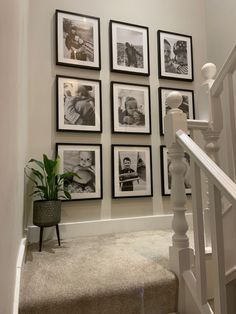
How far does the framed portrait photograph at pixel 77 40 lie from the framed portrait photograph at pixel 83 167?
0.81 metres

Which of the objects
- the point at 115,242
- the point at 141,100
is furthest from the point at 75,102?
the point at 115,242

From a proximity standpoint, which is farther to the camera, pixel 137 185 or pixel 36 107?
pixel 137 185

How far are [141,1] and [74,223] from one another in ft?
8.14

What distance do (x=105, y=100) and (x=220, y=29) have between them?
1.56m

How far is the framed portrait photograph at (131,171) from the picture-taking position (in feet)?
8.70

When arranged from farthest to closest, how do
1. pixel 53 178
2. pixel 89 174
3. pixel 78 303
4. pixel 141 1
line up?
pixel 141 1 → pixel 89 174 → pixel 53 178 → pixel 78 303

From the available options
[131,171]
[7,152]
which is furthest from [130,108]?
[7,152]

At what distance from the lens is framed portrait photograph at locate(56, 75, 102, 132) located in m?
2.53

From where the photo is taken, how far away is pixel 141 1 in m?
3.01

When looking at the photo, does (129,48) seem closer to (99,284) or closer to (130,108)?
(130,108)

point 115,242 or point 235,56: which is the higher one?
point 235,56

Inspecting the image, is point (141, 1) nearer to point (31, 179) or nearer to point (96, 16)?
point (96, 16)

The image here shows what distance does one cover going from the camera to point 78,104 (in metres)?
2.59

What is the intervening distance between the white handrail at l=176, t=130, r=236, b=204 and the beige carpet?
26.7 inches
